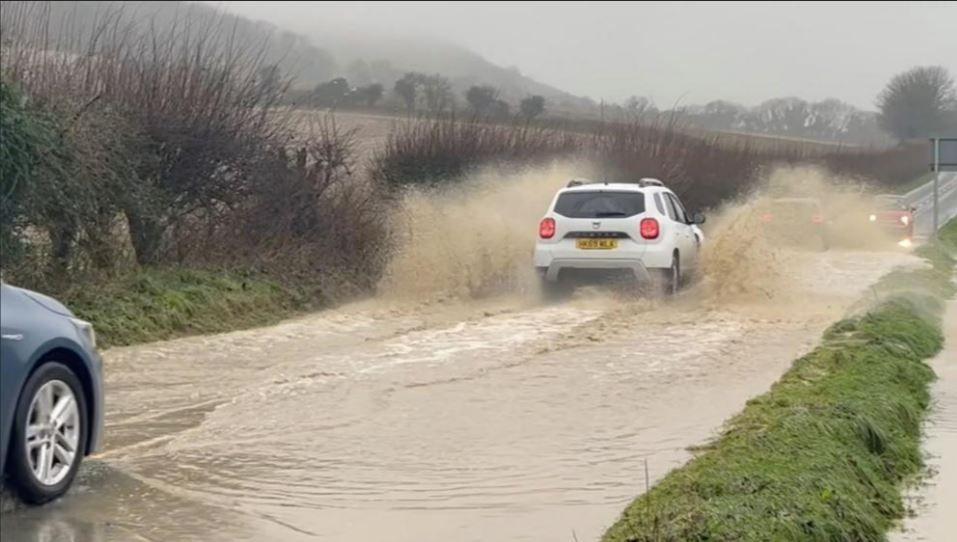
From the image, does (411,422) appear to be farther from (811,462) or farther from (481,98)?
(481,98)

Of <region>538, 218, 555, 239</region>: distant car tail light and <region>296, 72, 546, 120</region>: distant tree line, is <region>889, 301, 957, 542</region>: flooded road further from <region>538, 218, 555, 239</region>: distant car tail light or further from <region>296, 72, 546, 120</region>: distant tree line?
<region>296, 72, 546, 120</region>: distant tree line

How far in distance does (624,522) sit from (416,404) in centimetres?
359

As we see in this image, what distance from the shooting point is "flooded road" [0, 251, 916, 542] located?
629cm

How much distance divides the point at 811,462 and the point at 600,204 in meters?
10.0

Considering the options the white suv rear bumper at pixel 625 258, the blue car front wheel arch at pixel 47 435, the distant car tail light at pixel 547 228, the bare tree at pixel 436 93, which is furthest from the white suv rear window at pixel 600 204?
the blue car front wheel arch at pixel 47 435

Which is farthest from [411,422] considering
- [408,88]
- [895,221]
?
[895,221]

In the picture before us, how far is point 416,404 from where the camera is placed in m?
9.43

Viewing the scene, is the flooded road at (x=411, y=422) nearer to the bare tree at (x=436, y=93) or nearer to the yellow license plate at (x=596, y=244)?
the yellow license plate at (x=596, y=244)

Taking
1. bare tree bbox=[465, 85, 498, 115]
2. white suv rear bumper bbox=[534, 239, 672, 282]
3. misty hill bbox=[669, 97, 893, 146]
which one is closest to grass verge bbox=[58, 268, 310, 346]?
white suv rear bumper bbox=[534, 239, 672, 282]

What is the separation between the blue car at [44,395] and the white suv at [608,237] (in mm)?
10340

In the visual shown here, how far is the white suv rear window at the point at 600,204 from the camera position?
55.0 feet

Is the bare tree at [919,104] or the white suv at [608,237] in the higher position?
the bare tree at [919,104]

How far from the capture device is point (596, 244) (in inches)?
655

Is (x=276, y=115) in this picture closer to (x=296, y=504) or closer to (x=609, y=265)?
(x=609, y=265)
